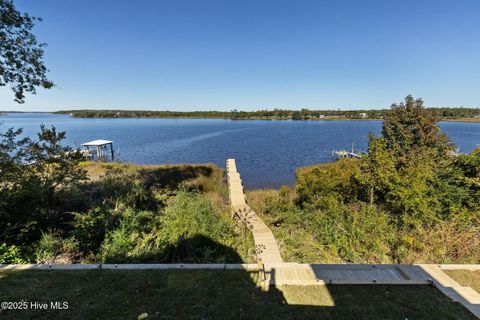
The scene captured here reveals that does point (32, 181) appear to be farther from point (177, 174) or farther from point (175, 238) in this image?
point (177, 174)

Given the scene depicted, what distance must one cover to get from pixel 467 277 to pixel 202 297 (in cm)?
421

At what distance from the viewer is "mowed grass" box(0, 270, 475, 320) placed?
10.4 feet

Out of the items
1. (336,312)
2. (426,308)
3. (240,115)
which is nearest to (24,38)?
(336,312)

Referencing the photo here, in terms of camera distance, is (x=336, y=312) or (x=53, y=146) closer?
(x=336, y=312)

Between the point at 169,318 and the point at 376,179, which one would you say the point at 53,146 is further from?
the point at 376,179

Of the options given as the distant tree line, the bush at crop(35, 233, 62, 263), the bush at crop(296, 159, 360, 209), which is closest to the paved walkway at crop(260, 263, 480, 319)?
the bush at crop(296, 159, 360, 209)

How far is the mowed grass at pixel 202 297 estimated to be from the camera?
3174 millimetres

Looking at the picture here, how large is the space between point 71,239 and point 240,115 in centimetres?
Answer: 16148

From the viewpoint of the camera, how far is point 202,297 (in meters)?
3.47

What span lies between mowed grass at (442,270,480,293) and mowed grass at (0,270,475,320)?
0.66m

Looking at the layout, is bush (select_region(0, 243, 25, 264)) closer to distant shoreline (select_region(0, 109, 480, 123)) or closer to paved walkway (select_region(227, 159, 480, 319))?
paved walkway (select_region(227, 159, 480, 319))

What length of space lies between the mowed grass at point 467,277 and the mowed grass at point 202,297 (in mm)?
656

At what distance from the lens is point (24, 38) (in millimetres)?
5766

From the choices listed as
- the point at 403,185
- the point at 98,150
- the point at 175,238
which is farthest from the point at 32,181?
the point at 98,150
